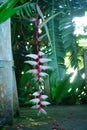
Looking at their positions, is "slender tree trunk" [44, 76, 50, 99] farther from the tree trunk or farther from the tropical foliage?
the tree trunk

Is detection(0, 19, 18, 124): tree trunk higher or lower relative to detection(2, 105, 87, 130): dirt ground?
higher

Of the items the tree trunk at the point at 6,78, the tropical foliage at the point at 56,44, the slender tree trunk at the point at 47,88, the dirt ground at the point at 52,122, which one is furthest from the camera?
the slender tree trunk at the point at 47,88

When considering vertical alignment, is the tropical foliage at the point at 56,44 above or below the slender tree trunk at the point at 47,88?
above

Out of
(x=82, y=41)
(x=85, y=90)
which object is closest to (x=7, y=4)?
(x=85, y=90)

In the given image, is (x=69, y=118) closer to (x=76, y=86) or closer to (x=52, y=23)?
(x=52, y=23)

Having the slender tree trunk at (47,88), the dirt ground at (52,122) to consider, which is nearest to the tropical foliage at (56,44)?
the slender tree trunk at (47,88)

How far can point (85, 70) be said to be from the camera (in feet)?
17.5

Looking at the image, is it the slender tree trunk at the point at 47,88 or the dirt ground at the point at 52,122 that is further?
the slender tree trunk at the point at 47,88

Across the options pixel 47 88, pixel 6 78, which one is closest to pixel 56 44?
pixel 47 88

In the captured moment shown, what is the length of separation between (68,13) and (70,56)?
63cm

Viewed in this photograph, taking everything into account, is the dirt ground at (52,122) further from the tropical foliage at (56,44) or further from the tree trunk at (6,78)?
the tropical foliage at (56,44)

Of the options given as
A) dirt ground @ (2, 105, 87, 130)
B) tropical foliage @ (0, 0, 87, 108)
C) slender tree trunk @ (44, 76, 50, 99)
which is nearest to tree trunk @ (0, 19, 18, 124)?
dirt ground @ (2, 105, 87, 130)

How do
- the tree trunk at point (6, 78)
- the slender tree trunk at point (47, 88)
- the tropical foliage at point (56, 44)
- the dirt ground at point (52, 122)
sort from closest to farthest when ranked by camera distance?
the dirt ground at point (52, 122) → the tree trunk at point (6, 78) → the tropical foliage at point (56, 44) → the slender tree trunk at point (47, 88)

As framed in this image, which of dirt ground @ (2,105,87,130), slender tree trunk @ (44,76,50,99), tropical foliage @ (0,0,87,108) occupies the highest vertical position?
tropical foliage @ (0,0,87,108)
